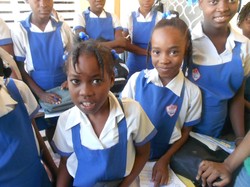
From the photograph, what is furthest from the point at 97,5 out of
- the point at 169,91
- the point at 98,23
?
the point at 169,91

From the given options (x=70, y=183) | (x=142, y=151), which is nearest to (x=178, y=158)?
(x=142, y=151)

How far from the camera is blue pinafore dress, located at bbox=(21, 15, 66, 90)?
1.33 m

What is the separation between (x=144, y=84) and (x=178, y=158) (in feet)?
1.06

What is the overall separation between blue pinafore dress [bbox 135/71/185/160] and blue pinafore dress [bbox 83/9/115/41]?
0.97 m

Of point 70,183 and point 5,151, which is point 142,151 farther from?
point 5,151

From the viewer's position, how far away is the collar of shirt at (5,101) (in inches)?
28.5

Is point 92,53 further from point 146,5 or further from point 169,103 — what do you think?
point 146,5

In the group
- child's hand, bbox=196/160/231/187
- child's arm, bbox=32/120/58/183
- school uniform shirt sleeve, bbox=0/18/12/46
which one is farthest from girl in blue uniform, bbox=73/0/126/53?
child's hand, bbox=196/160/231/187

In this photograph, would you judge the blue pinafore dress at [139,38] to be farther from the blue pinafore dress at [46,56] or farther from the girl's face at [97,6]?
the blue pinafore dress at [46,56]

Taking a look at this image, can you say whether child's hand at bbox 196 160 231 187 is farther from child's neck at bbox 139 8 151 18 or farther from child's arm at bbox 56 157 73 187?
child's neck at bbox 139 8 151 18

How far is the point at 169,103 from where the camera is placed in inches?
39.5

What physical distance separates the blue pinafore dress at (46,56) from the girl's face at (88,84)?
0.61m

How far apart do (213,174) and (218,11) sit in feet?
2.09

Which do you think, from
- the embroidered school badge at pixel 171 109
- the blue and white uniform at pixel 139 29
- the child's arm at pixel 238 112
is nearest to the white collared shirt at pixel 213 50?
the child's arm at pixel 238 112
